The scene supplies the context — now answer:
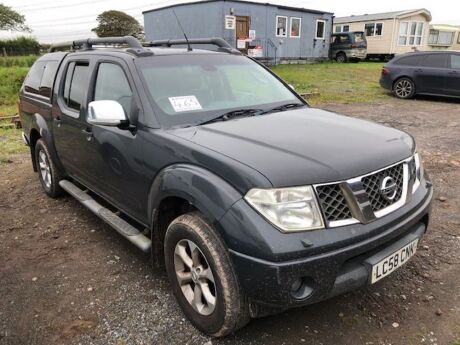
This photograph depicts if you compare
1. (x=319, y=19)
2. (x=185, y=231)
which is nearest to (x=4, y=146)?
(x=185, y=231)

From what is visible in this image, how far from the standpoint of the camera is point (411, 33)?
30984 mm

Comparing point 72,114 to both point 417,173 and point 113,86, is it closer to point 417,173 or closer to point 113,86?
point 113,86

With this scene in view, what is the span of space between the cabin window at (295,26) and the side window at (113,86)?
23392 mm

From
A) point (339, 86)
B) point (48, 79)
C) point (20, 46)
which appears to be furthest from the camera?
point (20, 46)

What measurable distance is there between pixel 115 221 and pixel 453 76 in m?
11.9

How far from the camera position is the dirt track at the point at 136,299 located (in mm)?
2682

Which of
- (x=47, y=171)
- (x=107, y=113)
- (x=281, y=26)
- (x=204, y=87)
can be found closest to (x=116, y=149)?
(x=107, y=113)

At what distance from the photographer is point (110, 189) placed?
3590 millimetres

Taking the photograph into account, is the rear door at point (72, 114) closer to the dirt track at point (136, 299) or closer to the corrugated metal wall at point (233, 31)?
the dirt track at point (136, 299)

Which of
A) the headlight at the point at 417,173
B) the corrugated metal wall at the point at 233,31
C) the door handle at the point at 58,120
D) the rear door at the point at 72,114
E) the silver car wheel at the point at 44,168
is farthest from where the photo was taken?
the corrugated metal wall at the point at 233,31

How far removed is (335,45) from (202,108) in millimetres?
27363

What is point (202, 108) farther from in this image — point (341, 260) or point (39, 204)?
point (39, 204)

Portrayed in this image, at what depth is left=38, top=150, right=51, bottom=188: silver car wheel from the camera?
5.04m

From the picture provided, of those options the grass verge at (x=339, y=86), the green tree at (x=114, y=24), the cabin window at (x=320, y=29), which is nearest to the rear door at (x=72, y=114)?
the grass verge at (x=339, y=86)
